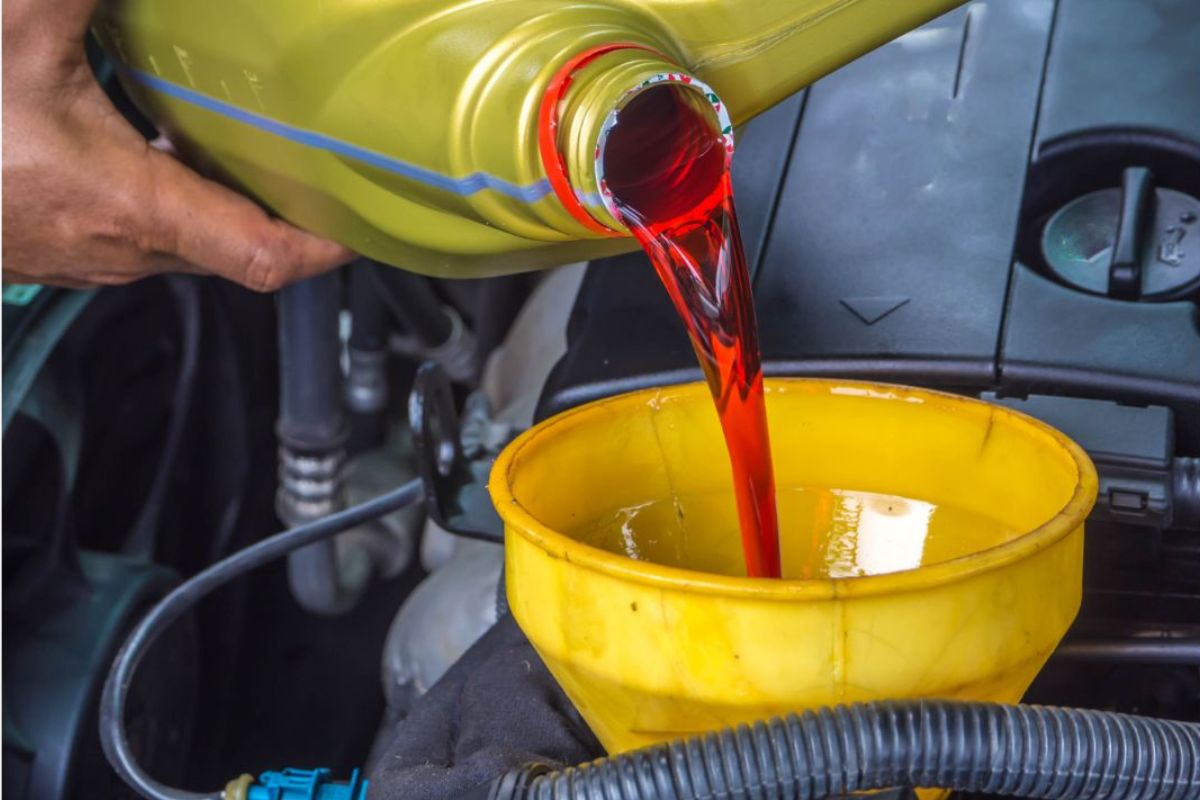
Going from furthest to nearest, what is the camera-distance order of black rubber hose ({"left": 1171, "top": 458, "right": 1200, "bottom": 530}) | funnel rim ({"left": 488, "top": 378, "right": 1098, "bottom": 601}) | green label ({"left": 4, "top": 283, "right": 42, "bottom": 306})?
green label ({"left": 4, "top": 283, "right": 42, "bottom": 306})
black rubber hose ({"left": 1171, "top": 458, "right": 1200, "bottom": 530})
funnel rim ({"left": 488, "top": 378, "right": 1098, "bottom": 601})

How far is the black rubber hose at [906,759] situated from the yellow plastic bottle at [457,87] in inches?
7.4

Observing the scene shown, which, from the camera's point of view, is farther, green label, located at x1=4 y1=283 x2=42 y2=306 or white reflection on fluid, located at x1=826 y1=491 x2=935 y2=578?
green label, located at x1=4 y1=283 x2=42 y2=306

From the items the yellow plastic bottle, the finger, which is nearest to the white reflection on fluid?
the yellow plastic bottle

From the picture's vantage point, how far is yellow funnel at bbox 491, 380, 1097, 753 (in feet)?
1.33

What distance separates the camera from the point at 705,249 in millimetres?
Answer: 513

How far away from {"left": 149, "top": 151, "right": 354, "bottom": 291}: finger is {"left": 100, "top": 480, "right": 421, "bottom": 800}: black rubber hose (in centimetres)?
14

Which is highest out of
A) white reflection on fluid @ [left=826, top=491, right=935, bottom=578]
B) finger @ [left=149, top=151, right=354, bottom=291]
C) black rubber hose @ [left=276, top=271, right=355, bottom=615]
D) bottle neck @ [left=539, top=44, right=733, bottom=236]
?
bottle neck @ [left=539, top=44, right=733, bottom=236]

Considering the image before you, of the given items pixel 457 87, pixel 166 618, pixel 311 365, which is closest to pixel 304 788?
pixel 166 618

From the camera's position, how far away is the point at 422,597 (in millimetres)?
939

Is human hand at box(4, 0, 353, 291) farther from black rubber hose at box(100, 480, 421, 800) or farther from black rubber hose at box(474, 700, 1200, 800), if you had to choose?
black rubber hose at box(474, 700, 1200, 800)

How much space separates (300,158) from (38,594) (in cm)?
39

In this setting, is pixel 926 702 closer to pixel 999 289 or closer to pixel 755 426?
pixel 755 426

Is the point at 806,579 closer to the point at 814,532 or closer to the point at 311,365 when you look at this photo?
the point at 814,532

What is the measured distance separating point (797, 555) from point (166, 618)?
36cm
